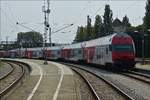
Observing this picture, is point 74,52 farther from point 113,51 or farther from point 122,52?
point 113,51

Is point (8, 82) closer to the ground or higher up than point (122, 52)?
closer to the ground

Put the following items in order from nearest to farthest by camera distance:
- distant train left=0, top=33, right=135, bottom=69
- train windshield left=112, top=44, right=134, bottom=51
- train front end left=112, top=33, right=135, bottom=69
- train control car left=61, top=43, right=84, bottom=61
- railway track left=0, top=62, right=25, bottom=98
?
railway track left=0, top=62, right=25, bottom=98 → train front end left=112, top=33, right=135, bottom=69 → distant train left=0, top=33, right=135, bottom=69 → train windshield left=112, top=44, right=134, bottom=51 → train control car left=61, top=43, right=84, bottom=61

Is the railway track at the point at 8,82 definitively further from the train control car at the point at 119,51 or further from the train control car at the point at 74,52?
the train control car at the point at 74,52

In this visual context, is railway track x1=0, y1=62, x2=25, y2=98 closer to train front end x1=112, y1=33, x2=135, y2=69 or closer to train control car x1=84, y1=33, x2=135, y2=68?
train control car x1=84, y1=33, x2=135, y2=68

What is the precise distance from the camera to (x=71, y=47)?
234 ft

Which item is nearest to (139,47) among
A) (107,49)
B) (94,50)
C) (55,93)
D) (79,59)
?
(79,59)

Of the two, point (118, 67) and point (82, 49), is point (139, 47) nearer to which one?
point (82, 49)

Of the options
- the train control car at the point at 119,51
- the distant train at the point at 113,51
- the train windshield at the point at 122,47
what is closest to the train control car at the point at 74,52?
the distant train at the point at 113,51

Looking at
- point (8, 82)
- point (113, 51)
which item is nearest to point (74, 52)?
point (113, 51)

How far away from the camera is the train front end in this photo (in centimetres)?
3828

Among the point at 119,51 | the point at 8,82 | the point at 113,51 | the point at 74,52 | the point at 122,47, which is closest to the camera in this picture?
the point at 8,82

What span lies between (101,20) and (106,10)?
10.3 m

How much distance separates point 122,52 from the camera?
127 feet

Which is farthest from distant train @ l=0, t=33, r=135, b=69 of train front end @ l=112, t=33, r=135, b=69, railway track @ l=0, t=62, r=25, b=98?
railway track @ l=0, t=62, r=25, b=98
